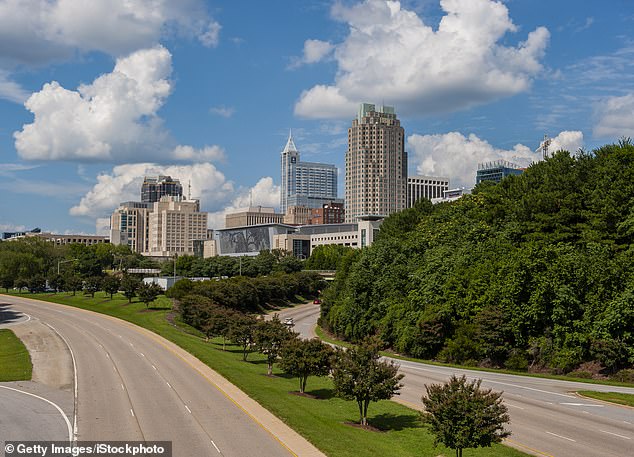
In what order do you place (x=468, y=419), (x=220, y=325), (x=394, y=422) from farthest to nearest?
(x=220, y=325)
(x=394, y=422)
(x=468, y=419)

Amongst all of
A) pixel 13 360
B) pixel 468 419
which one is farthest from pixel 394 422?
pixel 13 360

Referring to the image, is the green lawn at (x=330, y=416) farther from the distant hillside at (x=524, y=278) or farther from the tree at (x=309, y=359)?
the distant hillside at (x=524, y=278)

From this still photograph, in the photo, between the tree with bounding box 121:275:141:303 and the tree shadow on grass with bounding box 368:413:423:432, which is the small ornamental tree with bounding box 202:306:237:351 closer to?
the tree shadow on grass with bounding box 368:413:423:432

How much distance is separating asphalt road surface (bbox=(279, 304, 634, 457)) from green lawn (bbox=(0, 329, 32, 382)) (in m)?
27.9

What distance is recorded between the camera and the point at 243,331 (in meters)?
63.3

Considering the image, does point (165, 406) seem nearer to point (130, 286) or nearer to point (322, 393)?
point (322, 393)

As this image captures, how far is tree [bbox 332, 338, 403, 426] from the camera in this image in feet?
109

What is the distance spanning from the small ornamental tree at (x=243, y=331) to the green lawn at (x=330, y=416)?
2.21 meters

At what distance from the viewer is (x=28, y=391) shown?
3941 cm

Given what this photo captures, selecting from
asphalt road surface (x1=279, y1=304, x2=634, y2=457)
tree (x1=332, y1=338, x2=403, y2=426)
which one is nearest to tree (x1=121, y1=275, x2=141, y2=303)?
asphalt road surface (x1=279, y1=304, x2=634, y2=457)

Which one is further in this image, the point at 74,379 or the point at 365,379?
the point at 74,379

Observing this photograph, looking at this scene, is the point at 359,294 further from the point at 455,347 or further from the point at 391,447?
the point at 391,447

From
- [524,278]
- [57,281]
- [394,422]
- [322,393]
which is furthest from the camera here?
[57,281]

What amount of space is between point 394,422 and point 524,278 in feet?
97.7
